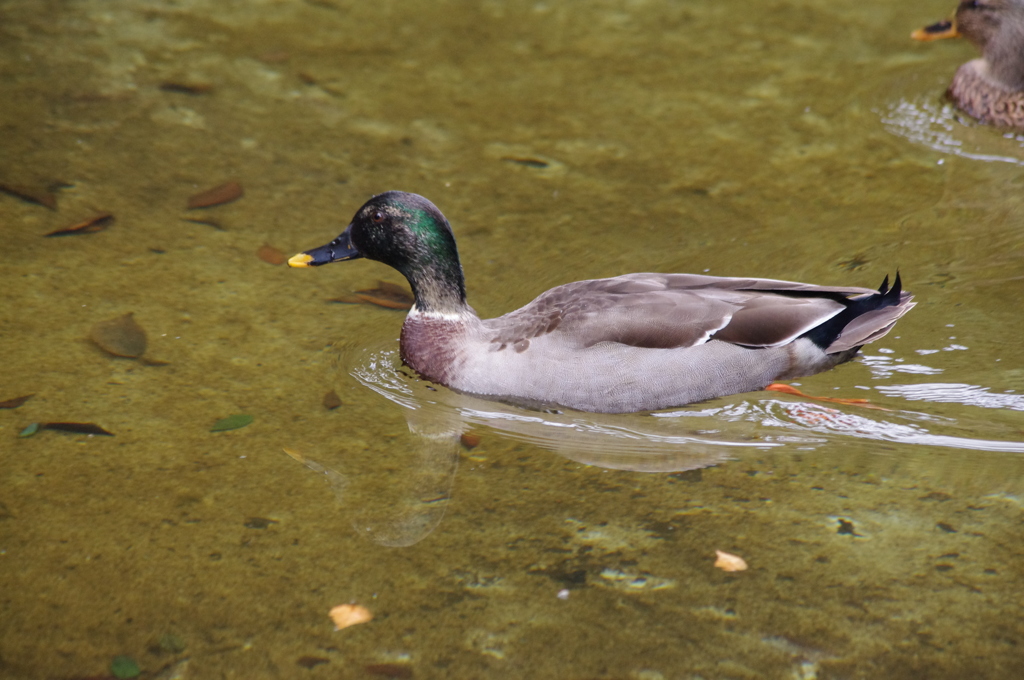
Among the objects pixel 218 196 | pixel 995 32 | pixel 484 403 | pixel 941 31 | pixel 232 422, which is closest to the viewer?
pixel 232 422

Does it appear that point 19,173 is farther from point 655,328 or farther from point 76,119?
point 655,328

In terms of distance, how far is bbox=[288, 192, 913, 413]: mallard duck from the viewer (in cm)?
495

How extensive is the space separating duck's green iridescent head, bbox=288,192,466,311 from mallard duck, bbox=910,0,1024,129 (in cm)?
442

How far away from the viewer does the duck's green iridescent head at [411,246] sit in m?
5.28

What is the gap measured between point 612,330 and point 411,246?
3.67 feet

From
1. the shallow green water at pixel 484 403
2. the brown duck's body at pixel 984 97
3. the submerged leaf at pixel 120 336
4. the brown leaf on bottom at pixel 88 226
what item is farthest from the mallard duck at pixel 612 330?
the brown duck's body at pixel 984 97

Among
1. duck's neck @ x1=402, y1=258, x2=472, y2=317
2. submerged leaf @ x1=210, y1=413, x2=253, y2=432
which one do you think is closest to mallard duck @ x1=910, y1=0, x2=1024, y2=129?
duck's neck @ x1=402, y1=258, x2=472, y2=317

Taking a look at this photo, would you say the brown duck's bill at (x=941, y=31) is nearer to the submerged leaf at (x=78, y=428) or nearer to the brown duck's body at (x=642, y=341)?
the brown duck's body at (x=642, y=341)

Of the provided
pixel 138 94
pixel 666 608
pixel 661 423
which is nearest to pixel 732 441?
pixel 661 423

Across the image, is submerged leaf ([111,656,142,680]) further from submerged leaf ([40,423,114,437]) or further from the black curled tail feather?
the black curled tail feather

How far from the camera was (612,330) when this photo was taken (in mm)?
4945


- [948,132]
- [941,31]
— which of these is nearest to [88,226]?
[948,132]

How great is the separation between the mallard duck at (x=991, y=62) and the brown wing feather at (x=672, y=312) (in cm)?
314

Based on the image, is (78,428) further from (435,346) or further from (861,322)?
(861,322)
